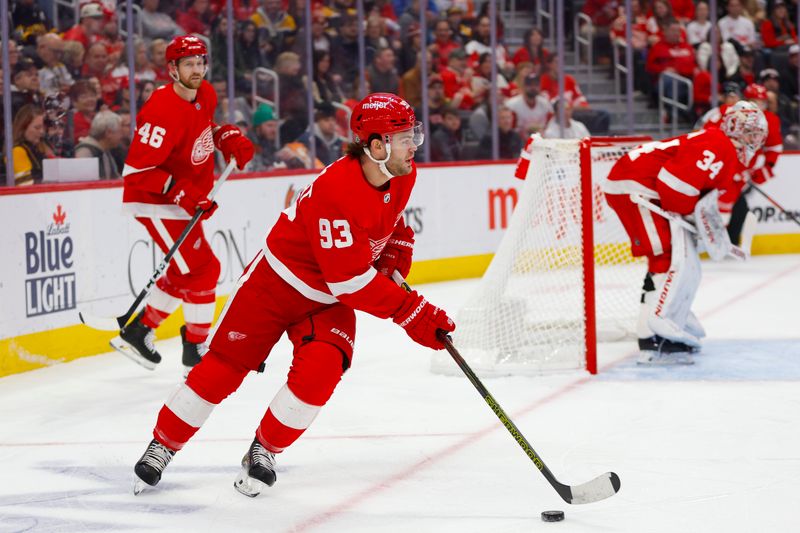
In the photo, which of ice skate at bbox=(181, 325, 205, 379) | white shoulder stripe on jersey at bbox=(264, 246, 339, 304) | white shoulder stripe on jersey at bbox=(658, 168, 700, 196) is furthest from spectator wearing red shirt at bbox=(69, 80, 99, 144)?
white shoulder stripe on jersey at bbox=(264, 246, 339, 304)

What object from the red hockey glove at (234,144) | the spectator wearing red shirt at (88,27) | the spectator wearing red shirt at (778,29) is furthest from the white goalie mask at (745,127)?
the spectator wearing red shirt at (778,29)

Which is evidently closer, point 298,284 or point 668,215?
point 298,284

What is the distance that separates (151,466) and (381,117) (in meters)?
1.05

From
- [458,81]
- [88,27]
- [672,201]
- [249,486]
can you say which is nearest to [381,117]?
[249,486]

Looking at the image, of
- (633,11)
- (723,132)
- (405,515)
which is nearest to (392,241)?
(405,515)

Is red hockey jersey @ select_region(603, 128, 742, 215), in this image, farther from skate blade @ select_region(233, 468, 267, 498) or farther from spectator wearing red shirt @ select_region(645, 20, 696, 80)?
spectator wearing red shirt @ select_region(645, 20, 696, 80)

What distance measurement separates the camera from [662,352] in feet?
16.0

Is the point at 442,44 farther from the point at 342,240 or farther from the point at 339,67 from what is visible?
the point at 342,240

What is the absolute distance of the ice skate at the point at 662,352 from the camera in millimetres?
4859

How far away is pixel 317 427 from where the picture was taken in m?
3.87

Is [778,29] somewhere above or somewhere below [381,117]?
above

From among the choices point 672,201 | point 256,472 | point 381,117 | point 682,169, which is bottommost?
point 256,472

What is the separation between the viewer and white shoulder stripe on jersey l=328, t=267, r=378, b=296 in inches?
113

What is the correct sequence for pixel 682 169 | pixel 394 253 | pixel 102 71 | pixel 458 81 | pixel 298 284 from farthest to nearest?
pixel 458 81 < pixel 102 71 < pixel 682 169 < pixel 394 253 < pixel 298 284
